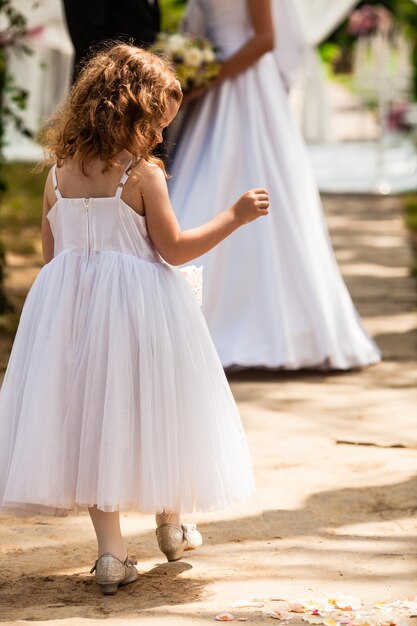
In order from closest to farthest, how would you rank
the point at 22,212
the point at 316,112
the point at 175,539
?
the point at 175,539 < the point at 22,212 < the point at 316,112

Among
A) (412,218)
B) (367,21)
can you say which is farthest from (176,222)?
(367,21)

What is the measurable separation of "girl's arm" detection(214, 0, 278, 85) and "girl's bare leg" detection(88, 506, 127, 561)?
2.90m

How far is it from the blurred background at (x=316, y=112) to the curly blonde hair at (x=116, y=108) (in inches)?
110

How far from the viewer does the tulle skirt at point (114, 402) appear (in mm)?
2910

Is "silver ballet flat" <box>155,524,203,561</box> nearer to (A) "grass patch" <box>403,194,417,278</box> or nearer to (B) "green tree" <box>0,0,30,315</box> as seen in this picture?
(B) "green tree" <box>0,0,30,315</box>

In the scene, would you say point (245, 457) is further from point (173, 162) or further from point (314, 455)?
point (173, 162)

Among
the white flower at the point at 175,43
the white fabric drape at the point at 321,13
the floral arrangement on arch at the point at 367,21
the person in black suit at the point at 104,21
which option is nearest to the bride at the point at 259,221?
the white flower at the point at 175,43

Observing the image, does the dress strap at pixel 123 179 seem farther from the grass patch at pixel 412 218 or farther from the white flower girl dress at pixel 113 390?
the grass patch at pixel 412 218

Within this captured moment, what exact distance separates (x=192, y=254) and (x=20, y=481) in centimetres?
72

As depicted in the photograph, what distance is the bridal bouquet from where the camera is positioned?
5156 millimetres

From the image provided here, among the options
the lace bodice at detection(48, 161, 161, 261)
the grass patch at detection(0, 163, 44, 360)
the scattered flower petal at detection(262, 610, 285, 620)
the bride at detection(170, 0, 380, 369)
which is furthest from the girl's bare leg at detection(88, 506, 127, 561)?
the grass patch at detection(0, 163, 44, 360)

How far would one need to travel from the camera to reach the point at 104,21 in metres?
4.70

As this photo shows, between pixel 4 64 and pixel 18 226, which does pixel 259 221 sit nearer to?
pixel 4 64

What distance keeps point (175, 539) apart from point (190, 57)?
2619 mm
